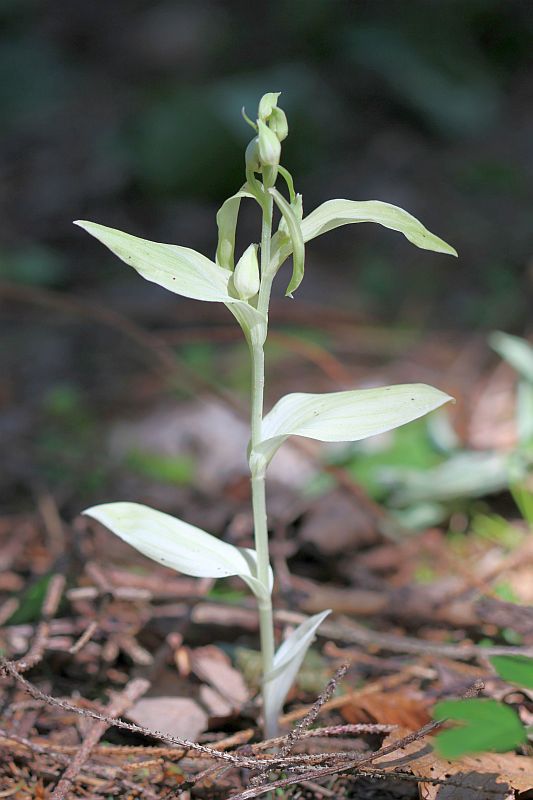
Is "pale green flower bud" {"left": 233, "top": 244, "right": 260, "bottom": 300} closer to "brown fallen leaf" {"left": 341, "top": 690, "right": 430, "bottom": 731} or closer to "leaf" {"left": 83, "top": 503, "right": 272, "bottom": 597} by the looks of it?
"leaf" {"left": 83, "top": 503, "right": 272, "bottom": 597}

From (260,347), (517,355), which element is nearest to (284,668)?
(260,347)

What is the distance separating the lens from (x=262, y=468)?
3.79 feet

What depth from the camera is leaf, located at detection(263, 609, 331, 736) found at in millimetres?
1177

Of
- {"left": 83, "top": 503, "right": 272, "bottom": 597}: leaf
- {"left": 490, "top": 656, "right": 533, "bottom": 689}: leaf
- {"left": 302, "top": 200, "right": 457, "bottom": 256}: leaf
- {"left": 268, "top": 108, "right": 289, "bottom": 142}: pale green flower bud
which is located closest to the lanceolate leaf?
{"left": 302, "top": 200, "right": 457, "bottom": 256}: leaf

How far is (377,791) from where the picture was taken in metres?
1.15

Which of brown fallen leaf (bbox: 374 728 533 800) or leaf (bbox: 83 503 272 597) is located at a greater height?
leaf (bbox: 83 503 272 597)

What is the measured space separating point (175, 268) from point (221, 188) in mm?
4363

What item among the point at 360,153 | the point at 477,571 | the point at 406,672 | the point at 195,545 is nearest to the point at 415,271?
the point at 360,153

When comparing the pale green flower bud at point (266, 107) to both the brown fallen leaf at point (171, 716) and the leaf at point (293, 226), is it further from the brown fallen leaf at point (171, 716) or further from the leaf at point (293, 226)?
the brown fallen leaf at point (171, 716)

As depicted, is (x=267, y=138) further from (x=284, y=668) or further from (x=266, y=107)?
(x=284, y=668)

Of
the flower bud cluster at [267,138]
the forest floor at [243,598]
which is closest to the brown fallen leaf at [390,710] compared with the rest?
the forest floor at [243,598]

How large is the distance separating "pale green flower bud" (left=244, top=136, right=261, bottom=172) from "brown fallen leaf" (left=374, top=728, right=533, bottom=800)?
2.79 feet

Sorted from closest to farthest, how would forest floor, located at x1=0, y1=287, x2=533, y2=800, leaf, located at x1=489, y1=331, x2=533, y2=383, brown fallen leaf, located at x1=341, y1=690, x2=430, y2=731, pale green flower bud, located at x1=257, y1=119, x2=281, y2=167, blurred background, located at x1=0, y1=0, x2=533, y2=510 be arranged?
pale green flower bud, located at x1=257, y1=119, x2=281, y2=167, forest floor, located at x1=0, y1=287, x2=533, y2=800, brown fallen leaf, located at x1=341, y1=690, x2=430, y2=731, leaf, located at x1=489, y1=331, x2=533, y2=383, blurred background, located at x1=0, y1=0, x2=533, y2=510

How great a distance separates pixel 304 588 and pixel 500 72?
19.2 feet
